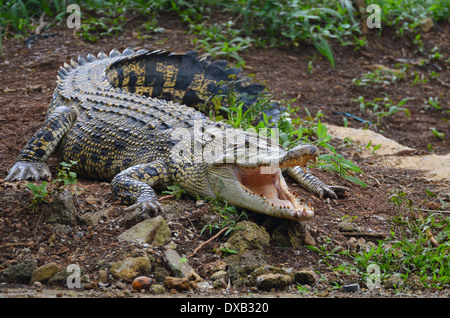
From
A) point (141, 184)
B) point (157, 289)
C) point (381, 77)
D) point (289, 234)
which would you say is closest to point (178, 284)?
point (157, 289)

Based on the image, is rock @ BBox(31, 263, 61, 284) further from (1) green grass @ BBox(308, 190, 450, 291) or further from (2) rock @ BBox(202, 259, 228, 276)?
(1) green grass @ BBox(308, 190, 450, 291)

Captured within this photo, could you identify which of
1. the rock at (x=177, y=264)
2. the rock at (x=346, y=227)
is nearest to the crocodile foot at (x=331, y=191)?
the rock at (x=346, y=227)

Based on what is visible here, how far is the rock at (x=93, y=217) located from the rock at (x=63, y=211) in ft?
0.21

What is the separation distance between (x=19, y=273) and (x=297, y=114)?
4665mm

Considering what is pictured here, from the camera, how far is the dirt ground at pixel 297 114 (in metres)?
3.56

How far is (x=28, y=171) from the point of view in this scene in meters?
4.80

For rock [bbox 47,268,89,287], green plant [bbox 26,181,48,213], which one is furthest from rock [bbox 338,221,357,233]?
green plant [bbox 26,181,48,213]

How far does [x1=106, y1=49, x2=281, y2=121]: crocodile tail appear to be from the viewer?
6.54 m

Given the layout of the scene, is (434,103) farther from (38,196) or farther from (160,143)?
(38,196)

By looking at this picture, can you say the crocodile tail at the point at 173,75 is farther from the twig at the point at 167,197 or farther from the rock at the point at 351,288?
the rock at the point at 351,288

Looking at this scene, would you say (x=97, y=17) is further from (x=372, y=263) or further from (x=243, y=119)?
(x=372, y=263)

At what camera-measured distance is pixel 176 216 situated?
3945 mm

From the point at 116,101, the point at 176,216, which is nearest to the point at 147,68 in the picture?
the point at 116,101

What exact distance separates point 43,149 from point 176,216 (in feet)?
6.34
